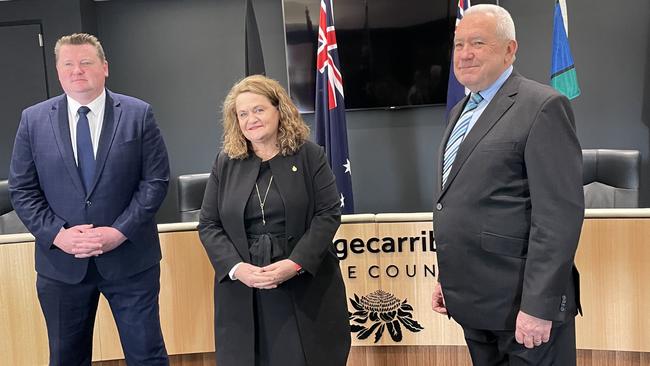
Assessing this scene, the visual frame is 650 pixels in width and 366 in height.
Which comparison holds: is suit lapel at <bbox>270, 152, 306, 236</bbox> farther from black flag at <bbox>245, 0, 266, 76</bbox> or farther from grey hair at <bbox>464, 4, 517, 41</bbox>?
black flag at <bbox>245, 0, 266, 76</bbox>

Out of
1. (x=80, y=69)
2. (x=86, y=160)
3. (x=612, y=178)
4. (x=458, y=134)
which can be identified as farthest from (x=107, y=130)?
(x=612, y=178)

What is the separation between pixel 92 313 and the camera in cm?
236

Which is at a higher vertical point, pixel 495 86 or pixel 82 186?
pixel 495 86

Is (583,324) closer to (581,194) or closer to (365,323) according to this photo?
(365,323)

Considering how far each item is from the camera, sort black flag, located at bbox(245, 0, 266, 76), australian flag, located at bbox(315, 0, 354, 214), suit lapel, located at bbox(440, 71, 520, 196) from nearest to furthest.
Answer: suit lapel, located at bbox(440, 71, 520, 196)
australian flag, located at bbox(315, 0, 354, 214)
black flag, located at bbox(245, 0, 266, 76)

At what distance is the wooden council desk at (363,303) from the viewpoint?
2.77m

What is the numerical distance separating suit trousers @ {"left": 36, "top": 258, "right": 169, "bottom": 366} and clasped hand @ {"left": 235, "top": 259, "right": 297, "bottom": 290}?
1.80 ft

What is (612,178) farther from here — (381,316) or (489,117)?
(489,117)

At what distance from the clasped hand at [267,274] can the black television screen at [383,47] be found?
319cm

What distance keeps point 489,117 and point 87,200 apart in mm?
1493

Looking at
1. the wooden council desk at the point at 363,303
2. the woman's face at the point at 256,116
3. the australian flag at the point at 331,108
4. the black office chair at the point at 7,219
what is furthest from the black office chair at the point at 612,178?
the black office chair at the point at 7,219

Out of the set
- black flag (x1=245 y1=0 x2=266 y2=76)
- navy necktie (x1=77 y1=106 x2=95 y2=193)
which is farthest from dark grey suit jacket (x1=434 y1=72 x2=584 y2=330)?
black flag (x1=245 y1=0 x2=266 y2=76)

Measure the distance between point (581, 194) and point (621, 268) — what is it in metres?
1.33

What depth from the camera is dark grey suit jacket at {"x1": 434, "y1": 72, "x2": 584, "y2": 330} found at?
1.52 meters
